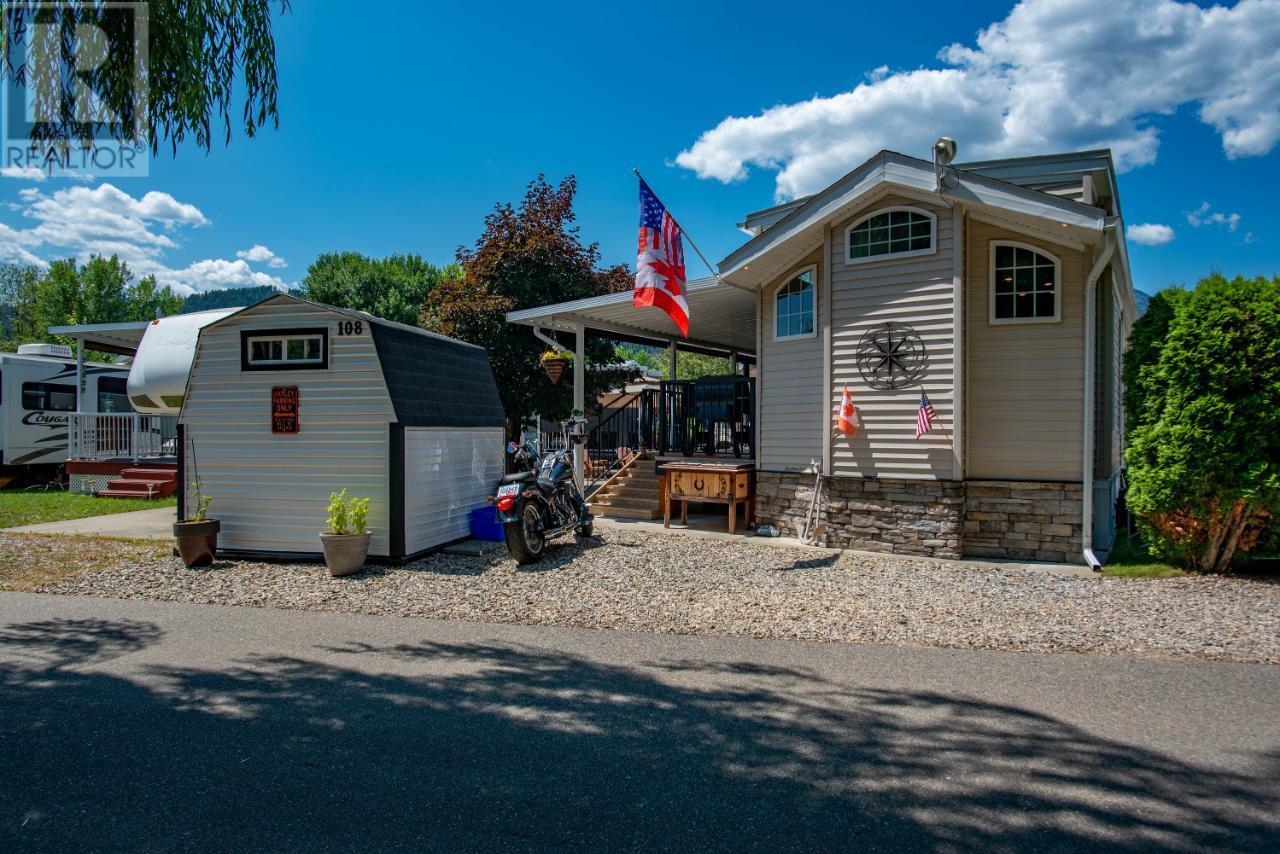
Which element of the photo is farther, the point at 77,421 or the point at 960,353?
the point at 77,421

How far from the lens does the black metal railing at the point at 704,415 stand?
38.3 ft

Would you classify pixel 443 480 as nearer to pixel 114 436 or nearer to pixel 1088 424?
pixel 1088 424

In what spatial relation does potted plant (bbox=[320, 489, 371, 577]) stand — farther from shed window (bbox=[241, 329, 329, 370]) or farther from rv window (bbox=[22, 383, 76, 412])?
rv window (bbox=[22, 383, 76, 412])

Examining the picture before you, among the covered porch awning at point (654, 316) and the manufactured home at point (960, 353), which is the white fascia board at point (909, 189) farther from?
the covered porch awning at point (654, 316)

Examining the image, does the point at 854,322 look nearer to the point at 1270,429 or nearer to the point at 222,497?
the point at 1270,429

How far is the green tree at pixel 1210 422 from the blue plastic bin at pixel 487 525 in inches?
275

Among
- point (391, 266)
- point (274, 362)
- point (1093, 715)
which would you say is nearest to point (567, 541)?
point (274, 362)

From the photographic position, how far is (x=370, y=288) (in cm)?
3067

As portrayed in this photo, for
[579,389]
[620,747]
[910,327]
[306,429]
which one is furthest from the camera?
[579,389]

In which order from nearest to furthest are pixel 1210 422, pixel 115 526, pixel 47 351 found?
1. pixel 1210 422
2. pixel 115 526
3. pixel 47 351

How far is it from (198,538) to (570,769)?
623cm

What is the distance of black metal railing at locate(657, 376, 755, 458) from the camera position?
38.3ft

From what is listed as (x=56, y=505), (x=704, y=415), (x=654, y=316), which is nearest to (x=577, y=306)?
(x=654, y=316)

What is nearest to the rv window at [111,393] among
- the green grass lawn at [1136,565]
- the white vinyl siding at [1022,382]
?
the white vinyl siding at [1022,382]
